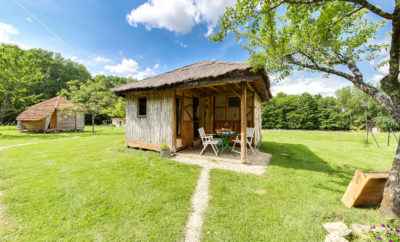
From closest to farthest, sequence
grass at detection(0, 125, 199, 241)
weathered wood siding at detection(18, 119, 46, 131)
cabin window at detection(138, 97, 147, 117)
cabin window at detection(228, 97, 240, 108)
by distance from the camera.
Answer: grass at detection(0, 125, 199, 241)
cabin window at detection(138, 97, 147, 117)
cabin window at detection(228, 97, 240, 108)
weathered wood siding at detection(18, 119, 46, 131)

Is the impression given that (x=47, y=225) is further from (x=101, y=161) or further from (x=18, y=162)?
(x=18, y=162)

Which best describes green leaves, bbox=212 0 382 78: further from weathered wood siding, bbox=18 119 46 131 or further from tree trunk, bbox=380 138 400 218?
weathered wood siding, bbox=18 119 46 131

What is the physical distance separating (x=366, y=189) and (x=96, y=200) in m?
5.01

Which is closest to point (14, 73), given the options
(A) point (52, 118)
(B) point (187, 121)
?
(A) point (52, 118)

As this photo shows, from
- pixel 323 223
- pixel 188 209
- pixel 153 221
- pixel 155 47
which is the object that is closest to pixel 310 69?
pixel 323 223

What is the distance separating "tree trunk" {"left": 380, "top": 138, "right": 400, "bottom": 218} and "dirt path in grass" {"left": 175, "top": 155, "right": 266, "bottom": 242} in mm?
2402

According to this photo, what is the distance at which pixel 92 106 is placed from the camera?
15719 mm

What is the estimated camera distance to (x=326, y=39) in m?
3.46

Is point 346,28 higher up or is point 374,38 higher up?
point 346,28

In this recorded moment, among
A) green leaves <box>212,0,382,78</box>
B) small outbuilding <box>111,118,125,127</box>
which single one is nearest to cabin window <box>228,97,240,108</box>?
green leaves <box>212,0,382,78</box>

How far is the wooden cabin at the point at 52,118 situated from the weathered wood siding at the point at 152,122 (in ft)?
→ 38.5

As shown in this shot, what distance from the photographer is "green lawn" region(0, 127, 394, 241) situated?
2.31 m

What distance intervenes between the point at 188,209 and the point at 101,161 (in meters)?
4.28

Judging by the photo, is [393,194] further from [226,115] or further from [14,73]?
[14,73]
